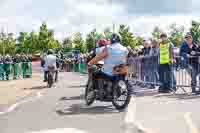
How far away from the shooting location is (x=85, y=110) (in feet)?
39.4

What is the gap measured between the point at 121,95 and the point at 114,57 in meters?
1.02

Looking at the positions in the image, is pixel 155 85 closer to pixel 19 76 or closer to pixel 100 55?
pixel 100 55

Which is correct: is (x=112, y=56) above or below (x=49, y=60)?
above

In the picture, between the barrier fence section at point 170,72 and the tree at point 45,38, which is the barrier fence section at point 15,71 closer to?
the barrier fence section at point 170,72

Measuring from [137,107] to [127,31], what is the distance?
82979 mm

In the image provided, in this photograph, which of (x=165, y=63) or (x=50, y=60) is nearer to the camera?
(x=165, y=63)

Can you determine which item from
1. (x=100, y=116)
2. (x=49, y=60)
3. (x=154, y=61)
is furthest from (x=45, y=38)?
(x=100, y=116)

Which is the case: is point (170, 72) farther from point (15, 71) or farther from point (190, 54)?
point (15, 71)

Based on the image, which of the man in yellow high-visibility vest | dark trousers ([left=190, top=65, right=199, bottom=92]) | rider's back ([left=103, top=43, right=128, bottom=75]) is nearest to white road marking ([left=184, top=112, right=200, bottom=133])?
rider's back ([left=103, top=43, right=128, bottom=75])

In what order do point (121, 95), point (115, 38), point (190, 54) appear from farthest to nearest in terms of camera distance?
1. point (190, 54)
2. point (115, 38)
3. point (121, 95)

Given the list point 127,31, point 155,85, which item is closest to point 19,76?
point 155,85

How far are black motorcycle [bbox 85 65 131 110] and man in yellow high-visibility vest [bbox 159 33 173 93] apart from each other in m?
3.60

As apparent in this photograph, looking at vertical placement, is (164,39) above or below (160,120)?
above

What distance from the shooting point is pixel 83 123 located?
9.76 meters
